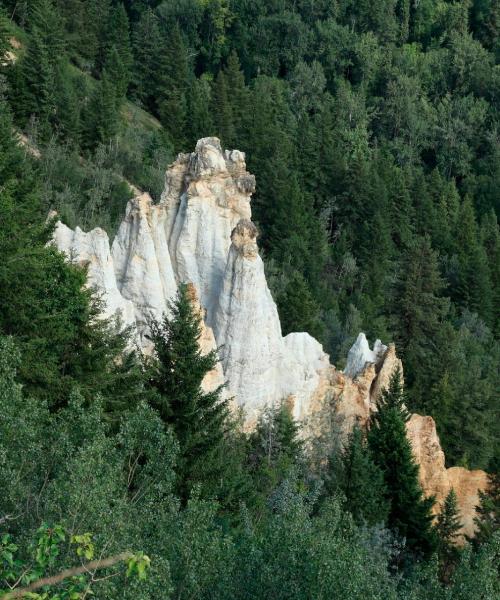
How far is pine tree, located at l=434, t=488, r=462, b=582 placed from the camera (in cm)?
2830

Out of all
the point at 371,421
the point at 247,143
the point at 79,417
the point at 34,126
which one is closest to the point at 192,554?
the point at 79,417

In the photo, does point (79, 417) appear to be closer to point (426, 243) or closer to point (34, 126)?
point (426, 243)

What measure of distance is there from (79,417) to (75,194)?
3641 cm

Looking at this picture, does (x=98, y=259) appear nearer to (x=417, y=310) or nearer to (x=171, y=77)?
(x=417, y=310)

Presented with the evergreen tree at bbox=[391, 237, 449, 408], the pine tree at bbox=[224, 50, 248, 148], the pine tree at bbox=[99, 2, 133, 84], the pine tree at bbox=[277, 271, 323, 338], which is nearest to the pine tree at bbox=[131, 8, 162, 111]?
the pine tree at bbox=[99, 2, 133, 84]

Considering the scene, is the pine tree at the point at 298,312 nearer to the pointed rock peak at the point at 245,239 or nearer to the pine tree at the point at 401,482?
the pine tree at the point at 401,482

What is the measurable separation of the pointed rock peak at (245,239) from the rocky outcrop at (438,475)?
7.35 m

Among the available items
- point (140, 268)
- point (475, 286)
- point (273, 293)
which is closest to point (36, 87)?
point (273, 293)

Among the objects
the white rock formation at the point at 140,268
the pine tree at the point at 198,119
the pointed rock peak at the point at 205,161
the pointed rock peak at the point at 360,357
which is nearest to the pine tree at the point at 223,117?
the pine tree at the point at 198,119

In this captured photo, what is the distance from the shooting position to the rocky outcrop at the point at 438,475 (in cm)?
3238

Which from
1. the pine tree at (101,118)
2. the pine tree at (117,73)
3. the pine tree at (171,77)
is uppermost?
→ the pine tree at (171,77)

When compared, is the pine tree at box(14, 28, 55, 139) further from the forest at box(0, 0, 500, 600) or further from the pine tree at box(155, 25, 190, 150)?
the pine tree at box(155, 25, 190, 150)

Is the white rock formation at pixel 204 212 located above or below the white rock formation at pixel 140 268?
above

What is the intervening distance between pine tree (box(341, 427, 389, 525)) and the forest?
0.07 meters
